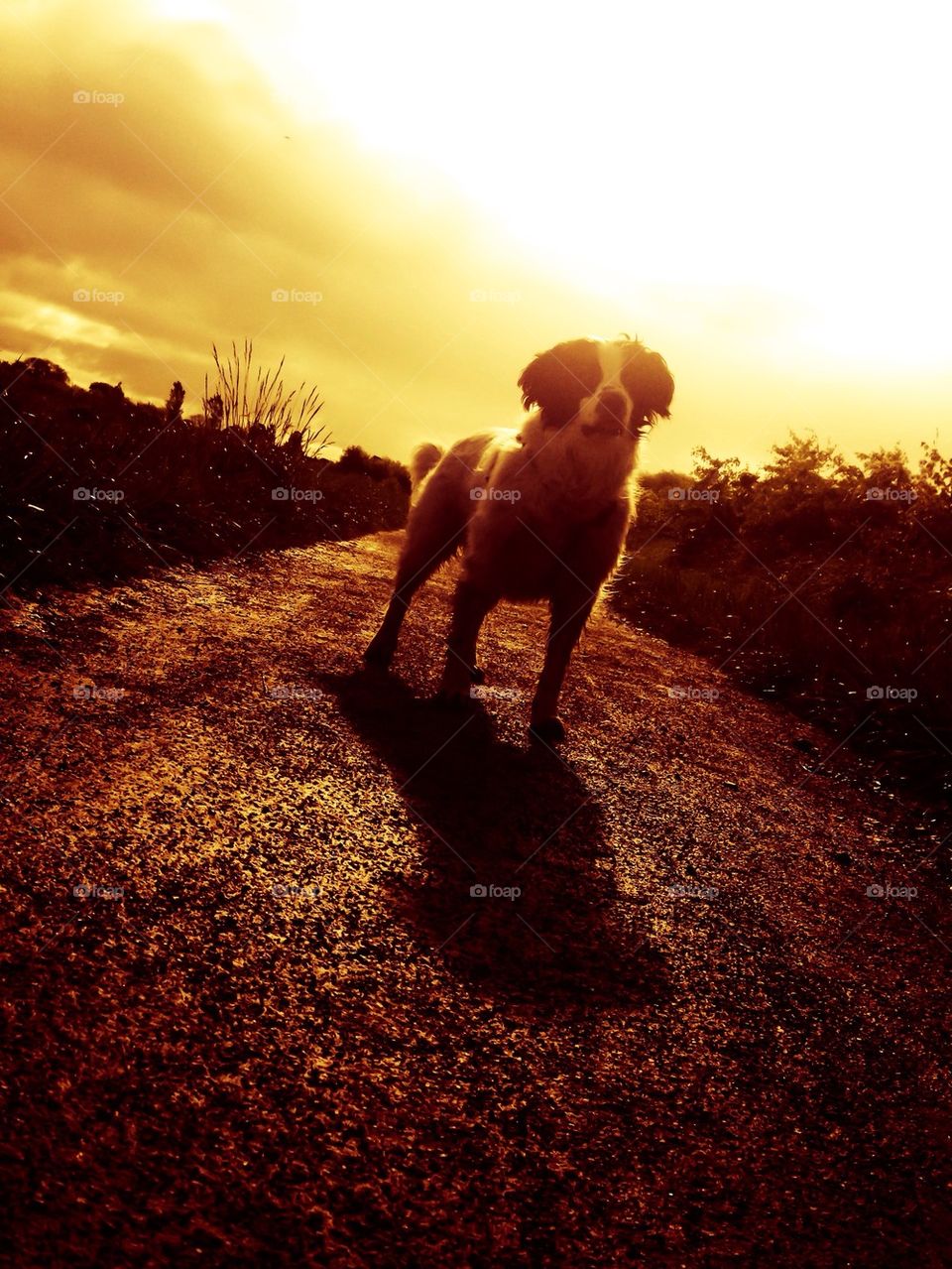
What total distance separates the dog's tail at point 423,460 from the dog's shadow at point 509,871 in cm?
248

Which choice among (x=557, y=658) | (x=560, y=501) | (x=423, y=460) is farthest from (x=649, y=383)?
(x=423, y=460)

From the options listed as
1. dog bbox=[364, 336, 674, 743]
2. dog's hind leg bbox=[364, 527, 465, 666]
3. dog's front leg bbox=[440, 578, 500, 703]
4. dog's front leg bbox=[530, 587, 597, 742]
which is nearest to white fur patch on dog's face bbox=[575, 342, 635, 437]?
dog bbox=[364, 336, 674, 743]

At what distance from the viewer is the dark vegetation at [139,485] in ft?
16.6

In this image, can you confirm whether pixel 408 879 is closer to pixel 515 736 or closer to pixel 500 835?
pixel 500 835

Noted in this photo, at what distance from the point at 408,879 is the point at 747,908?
3.68 ft

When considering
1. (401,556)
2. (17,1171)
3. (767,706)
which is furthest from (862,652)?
(17,1171)

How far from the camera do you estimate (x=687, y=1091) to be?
1.84 meters

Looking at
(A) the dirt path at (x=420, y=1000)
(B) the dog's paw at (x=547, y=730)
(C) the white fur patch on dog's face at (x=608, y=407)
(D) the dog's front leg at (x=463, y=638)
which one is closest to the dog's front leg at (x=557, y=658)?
(B) the dog's paw at (x=547, y=730)

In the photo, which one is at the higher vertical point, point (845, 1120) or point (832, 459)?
point (832, 459)

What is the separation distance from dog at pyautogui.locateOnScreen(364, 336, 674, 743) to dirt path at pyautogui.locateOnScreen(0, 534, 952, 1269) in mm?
825

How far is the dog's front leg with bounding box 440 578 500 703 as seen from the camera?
4.50 meters

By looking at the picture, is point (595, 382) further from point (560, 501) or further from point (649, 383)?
point (560, 501)

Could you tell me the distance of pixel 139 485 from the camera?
693 centimetres

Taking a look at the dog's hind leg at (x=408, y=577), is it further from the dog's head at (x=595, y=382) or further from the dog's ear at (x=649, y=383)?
the dog's ear at (x=649, y=383)
